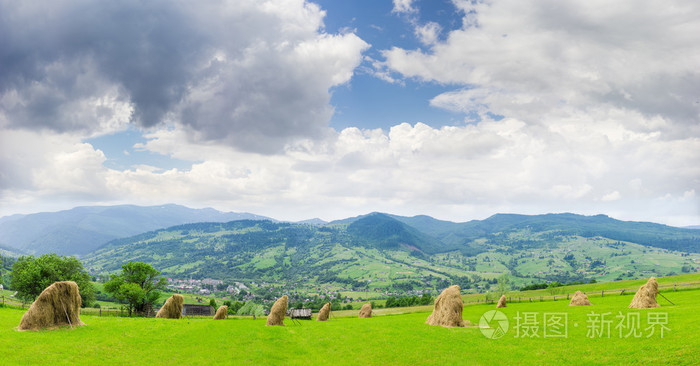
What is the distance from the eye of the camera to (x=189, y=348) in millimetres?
26500

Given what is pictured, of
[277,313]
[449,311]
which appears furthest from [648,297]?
[277,313]

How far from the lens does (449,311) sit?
3794cm

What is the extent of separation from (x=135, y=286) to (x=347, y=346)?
5976cm

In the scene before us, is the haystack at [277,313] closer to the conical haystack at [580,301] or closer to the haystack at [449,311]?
the haystack at [449,311]

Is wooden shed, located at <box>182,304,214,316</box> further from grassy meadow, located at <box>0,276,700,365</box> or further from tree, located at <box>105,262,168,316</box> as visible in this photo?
grassy meadow, located at <box>0,276,700,365</box>

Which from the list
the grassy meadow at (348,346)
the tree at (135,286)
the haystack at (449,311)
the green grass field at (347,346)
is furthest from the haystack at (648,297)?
the tree at (135,286)

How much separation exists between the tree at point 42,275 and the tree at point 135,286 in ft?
21.2

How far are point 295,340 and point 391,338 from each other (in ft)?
30.0

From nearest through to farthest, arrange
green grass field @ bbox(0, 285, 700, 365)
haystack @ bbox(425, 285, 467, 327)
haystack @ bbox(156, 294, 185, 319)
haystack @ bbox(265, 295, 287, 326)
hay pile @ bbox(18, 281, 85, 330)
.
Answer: green grass field @ bbox(0, 285, 700, 365) < hay pile @ bbox(18, 281, 85, 330) < haystack @ bbox(425, 285, 467, 327) < haystack @ bbox(265, 295, 287, 326) < haystack @ bbox(156, 294, 185, 319)

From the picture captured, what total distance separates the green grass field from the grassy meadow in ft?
0.15

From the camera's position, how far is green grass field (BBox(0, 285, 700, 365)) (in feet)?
70.8

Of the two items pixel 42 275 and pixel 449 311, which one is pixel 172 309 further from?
pixel 449 311

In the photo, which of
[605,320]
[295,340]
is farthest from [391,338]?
[605,320]

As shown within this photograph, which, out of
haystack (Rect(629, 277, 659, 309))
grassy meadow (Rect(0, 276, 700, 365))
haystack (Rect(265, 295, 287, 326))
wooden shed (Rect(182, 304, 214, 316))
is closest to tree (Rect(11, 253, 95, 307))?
wooden shed (Rect(182, 304, 214, 316))
